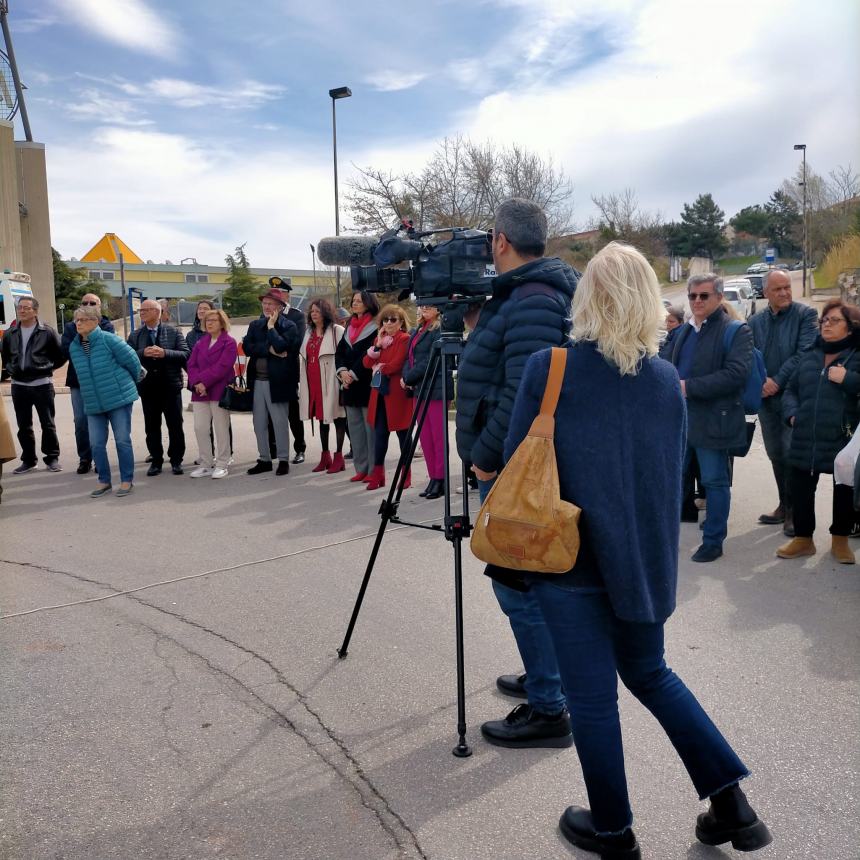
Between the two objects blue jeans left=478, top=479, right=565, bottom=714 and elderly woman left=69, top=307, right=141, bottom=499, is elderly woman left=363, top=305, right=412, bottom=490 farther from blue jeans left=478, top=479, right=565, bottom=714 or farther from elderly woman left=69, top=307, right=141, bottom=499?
blue jeans left=478, top=479, right=565, bottom=714

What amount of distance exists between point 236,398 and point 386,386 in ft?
6.09

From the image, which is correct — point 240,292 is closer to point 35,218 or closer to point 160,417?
point 35,218

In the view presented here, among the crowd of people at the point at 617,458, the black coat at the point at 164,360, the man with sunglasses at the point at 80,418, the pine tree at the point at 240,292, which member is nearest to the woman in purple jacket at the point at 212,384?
the black coat at the point at 164,360

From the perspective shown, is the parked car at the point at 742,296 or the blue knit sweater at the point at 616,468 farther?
the parked car at the point at 742,296

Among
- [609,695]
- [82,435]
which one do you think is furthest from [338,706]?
[82,435]

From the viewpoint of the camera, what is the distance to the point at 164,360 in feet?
29.2

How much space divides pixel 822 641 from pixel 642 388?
2528 millimetres

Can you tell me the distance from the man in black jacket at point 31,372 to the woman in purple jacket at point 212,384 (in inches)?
69.4

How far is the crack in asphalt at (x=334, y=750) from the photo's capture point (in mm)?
2596

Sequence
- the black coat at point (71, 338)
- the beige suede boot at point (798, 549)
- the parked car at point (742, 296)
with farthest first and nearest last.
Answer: the parked car at point (742, 296), the black coat at point (71, 338), the beige suede boot at point (798, 549)

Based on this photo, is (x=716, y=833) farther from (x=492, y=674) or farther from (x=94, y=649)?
(x=94, y=649)

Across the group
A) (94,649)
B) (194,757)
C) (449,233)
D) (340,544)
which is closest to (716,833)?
(194,757)

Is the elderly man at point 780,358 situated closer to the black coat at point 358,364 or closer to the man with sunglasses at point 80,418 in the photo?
the black coat at point 358,364

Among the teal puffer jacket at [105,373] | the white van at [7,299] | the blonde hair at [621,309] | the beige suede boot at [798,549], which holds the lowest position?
the beige suede boot at [798,549]
